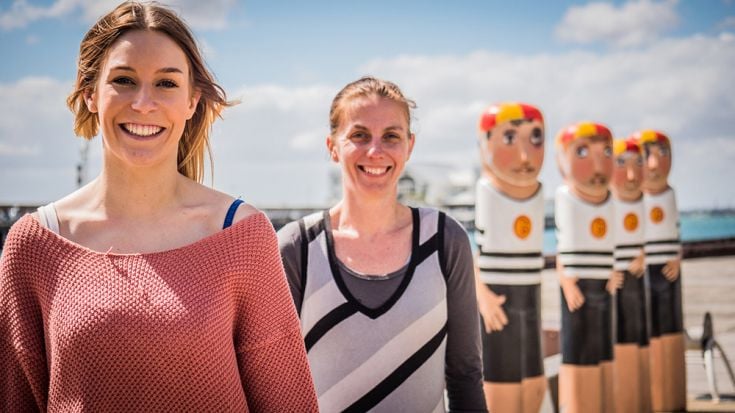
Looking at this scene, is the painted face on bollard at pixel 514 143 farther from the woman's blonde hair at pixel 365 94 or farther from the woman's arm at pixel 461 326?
the woman's arm at pixel 461 326

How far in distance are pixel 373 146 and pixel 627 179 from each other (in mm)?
3329

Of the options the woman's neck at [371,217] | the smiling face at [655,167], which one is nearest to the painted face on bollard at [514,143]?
the woman's neck at [371,217]

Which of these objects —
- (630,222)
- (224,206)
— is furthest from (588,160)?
(224,206)

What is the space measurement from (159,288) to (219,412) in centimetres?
30

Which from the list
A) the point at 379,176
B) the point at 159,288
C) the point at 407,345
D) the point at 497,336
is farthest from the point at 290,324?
the point at 497,336

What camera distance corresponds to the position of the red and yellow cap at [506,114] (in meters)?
3.91

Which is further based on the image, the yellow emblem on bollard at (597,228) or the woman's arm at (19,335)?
the yellow emblem on bollard at (597,228)

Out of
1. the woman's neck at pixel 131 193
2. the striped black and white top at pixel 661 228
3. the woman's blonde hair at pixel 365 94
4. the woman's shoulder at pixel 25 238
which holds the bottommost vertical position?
the striped black and white top at pixel 661 228

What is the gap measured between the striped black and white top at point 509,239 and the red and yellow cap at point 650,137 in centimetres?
210

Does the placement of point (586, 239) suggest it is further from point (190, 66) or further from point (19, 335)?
point (19, 335)

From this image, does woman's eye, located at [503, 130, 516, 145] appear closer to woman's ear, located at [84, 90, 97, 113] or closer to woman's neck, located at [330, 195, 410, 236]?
woman's neck, located at [330, 195, 410, 236]

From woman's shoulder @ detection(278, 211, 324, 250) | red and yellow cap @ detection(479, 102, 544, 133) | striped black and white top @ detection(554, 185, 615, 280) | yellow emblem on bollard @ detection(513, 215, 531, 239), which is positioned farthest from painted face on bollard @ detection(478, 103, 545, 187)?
woman's shoulder @ detection(278, 211, 324, 250)

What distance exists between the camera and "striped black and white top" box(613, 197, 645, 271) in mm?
4969

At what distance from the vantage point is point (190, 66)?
5.27 feet
